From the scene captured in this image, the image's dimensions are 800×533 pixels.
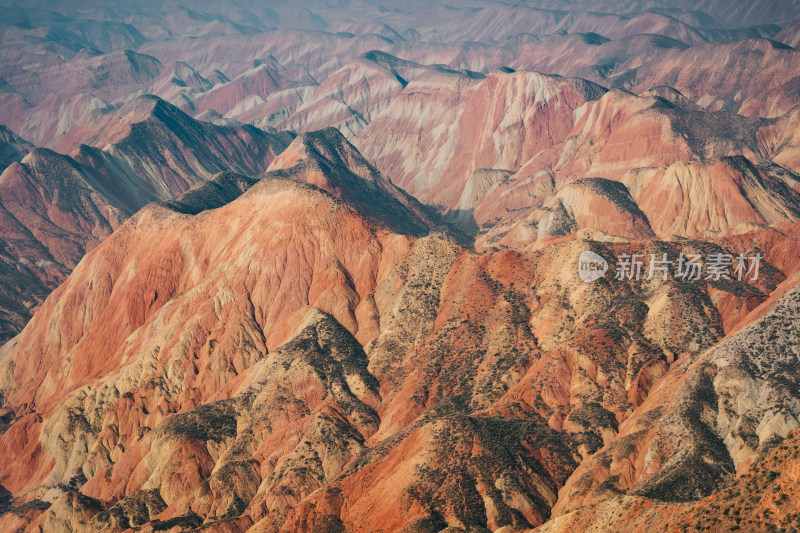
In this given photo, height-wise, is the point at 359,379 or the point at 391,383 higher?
the point at 359,379

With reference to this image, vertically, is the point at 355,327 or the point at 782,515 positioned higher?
the point at 355,327

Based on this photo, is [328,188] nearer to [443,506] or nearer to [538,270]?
[538,270]

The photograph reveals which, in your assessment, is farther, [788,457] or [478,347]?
[478,347]

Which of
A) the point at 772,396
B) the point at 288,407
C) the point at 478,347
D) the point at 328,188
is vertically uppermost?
the point at 328,188

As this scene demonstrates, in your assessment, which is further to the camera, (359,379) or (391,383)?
(359,379)

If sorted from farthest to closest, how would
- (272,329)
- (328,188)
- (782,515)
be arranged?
(328,188)
(272,329)
(782,515)

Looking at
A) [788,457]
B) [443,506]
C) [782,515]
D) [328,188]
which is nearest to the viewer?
[782,515]

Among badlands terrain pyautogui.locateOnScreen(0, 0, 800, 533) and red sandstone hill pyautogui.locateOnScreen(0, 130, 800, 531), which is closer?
badlands terrain pyautogui.locateOnScreen(0, 0, 800, 533)

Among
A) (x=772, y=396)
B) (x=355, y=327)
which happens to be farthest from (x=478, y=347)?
(x=772, y=396)

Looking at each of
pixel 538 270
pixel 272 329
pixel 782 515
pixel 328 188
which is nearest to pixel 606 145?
pixel 328 188

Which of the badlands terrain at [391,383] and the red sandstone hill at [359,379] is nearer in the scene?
the badlands terrain at [391,383]
